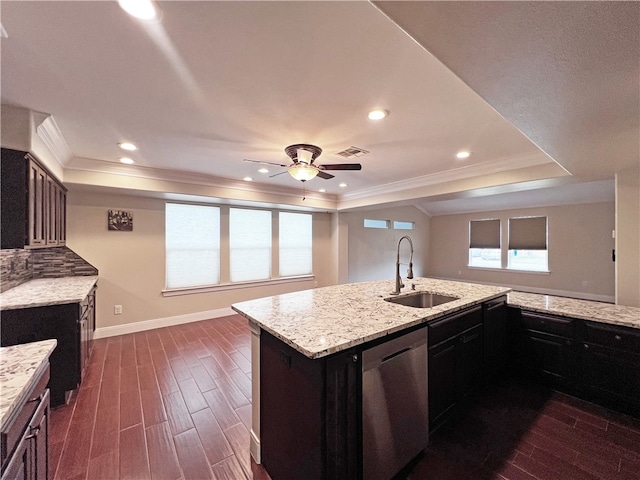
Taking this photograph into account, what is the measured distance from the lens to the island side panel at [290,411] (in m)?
1.28

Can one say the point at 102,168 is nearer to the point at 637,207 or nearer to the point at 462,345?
the point at 462,345

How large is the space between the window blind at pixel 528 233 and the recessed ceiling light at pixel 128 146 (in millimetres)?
8811

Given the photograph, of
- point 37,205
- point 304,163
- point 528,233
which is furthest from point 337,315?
point 528,233

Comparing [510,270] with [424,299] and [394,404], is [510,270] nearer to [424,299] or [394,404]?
[424,299]

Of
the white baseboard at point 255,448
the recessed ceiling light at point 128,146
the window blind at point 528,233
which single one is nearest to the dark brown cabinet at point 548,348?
the white baseboard at point 255,448

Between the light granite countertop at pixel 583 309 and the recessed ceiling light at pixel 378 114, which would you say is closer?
the recessed ceiling light at pixel 378 114

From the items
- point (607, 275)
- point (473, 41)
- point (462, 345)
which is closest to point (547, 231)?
point (607, 275)

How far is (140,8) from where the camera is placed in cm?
Result: 118

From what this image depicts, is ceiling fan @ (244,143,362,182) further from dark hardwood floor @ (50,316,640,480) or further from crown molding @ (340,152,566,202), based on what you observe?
dark hardwood floor @ (50,316,640,480)

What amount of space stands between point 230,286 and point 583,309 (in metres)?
5.08

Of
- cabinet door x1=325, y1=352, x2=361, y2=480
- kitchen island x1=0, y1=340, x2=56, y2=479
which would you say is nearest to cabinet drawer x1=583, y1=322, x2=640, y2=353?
cabinet door x1=325, y1=352, x2=361, y2=480

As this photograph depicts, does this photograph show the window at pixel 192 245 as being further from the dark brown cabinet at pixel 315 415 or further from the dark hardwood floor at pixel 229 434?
the dark brown cabinet at pixel 315 415

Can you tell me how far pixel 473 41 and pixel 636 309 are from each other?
330 centimetres

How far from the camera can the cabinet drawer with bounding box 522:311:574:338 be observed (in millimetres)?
2471
